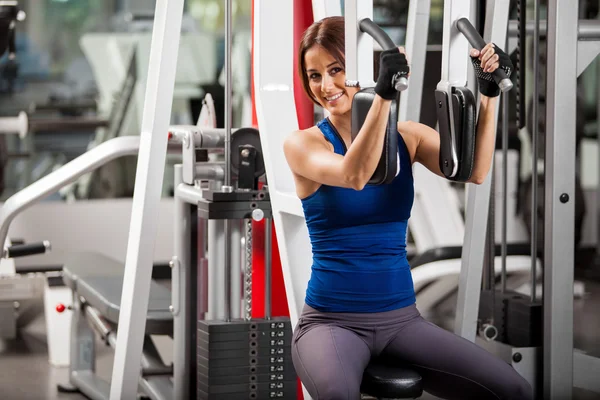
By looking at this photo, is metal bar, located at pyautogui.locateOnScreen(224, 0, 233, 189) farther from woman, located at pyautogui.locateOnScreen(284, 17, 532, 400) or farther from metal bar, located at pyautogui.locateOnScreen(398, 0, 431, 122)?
woman, located at pyautogui.locateOnScreen(284, 17, 532, 400)

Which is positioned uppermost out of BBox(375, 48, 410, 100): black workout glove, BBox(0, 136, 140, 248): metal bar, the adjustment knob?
BBox(375, 48, 410, 100): black workout glove

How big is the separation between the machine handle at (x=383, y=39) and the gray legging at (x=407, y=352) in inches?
22.1

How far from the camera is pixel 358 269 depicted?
1965mm

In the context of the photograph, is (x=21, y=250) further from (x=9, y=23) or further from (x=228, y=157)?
(x=9, y=23)

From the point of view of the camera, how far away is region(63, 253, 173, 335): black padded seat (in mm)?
3205

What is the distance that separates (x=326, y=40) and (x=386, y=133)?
336mm

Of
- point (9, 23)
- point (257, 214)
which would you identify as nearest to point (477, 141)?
point (257, 214)

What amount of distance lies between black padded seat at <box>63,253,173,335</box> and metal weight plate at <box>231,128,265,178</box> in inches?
26.3

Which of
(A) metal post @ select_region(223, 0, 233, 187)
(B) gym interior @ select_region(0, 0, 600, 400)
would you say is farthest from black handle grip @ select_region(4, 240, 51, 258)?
(A) metal post @ select_region(223, 0, 233, 187)

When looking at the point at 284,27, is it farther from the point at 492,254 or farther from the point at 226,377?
the point at 492,254

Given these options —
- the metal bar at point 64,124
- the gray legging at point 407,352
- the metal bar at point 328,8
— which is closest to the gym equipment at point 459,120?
the gray legging at point 407,352

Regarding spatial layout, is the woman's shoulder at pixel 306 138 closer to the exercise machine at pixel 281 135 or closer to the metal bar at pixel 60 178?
the exercise machine at pixel 281 135

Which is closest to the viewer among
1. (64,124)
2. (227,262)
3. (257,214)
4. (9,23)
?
(257,214)

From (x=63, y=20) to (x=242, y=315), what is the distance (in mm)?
3972
